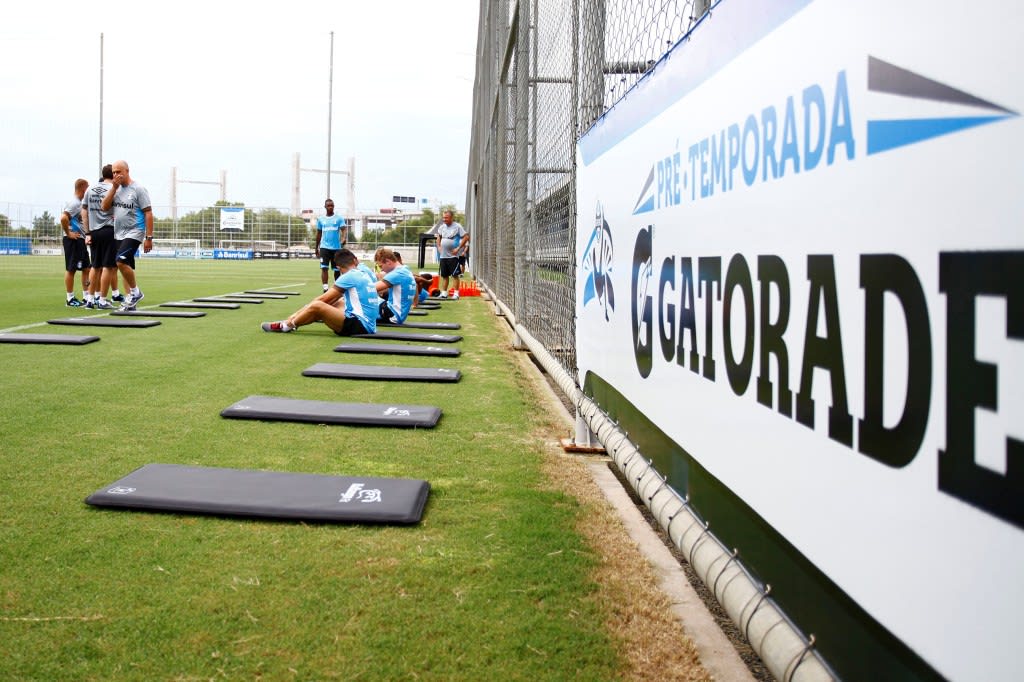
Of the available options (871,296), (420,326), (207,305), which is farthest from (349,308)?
(871,296)

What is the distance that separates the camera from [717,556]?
6.58ft

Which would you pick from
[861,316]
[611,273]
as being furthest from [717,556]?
[611,273]

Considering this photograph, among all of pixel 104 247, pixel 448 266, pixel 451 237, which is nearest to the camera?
pixel 104 247

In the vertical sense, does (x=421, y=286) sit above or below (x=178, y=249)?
below

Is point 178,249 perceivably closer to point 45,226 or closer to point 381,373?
point 45,226

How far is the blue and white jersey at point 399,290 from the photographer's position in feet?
35.3

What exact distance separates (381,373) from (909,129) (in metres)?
5.72

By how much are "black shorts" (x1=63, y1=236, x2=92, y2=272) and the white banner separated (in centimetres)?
2908

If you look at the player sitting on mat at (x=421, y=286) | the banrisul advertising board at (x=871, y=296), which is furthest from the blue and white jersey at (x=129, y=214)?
the banrisul advertising board at (x=871, y=296)

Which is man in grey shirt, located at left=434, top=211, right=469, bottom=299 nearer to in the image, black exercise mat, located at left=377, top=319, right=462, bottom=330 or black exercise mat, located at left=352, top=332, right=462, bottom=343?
black exercise mat, located at left=377, top=319, right=462, bottom=330

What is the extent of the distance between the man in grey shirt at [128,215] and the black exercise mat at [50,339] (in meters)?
3.27

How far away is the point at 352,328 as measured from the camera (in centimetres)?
959

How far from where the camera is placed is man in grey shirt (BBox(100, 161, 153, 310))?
11266mm

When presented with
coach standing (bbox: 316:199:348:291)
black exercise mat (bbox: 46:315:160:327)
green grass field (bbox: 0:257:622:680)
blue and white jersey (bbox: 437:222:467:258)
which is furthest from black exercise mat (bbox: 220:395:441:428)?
blue and white jersey (bbox: 437:222:467:258)
